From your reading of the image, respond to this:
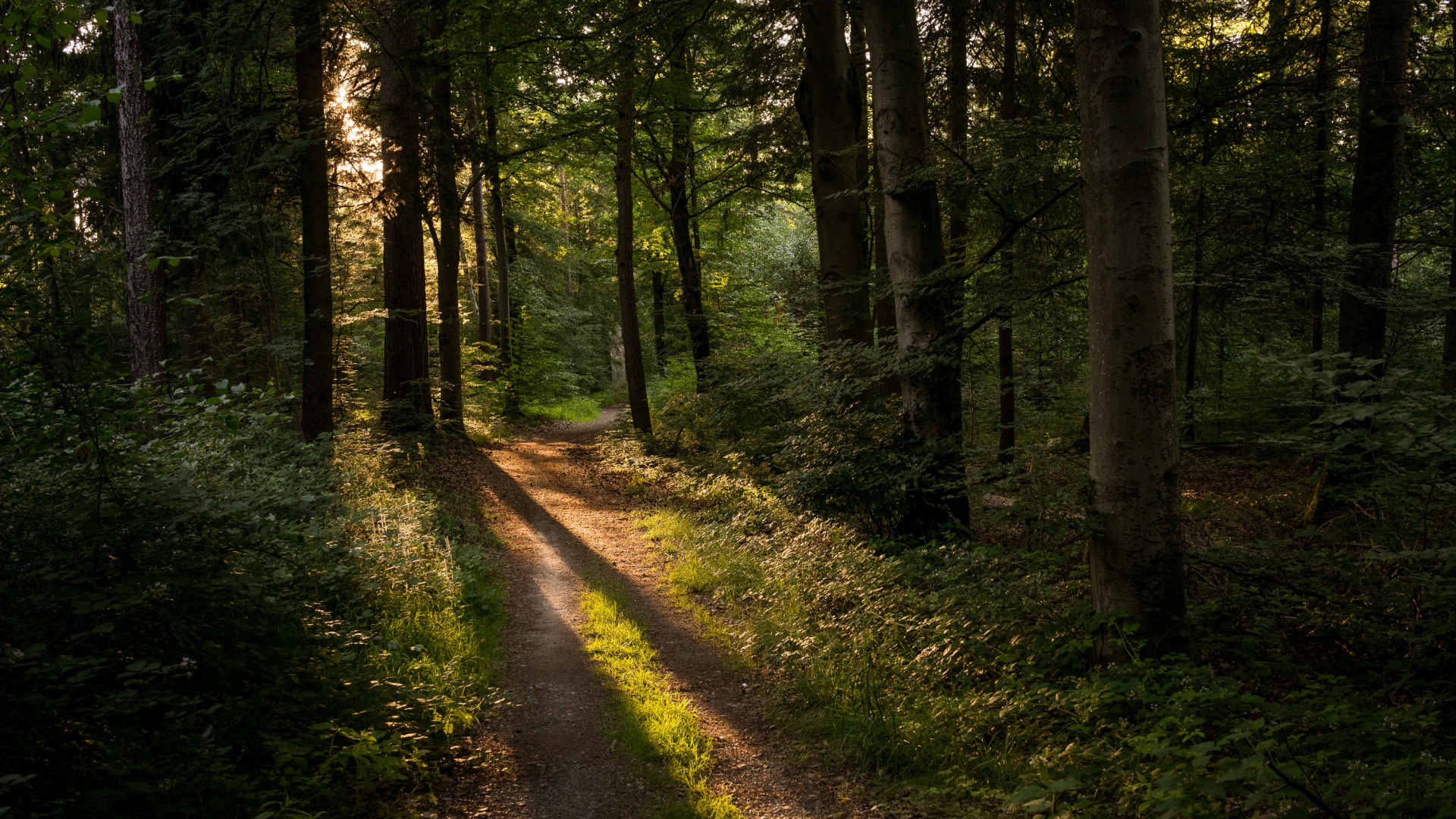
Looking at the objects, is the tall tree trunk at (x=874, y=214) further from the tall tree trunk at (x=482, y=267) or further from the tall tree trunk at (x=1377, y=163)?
the tall tree trunk at (x=482, y=267)

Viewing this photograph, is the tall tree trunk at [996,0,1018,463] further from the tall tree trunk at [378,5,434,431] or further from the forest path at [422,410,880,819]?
the tall tree trunk at [378,5,434,431]

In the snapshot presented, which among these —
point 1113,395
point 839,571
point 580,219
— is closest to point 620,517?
point 839,571

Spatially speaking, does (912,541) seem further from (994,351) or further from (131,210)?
(131,210)

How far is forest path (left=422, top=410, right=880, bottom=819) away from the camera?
4125 millimetres

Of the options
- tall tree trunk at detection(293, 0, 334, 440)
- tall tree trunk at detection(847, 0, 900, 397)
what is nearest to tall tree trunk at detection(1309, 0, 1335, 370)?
tall tree trunk at detection(847, 0, 900, 397)

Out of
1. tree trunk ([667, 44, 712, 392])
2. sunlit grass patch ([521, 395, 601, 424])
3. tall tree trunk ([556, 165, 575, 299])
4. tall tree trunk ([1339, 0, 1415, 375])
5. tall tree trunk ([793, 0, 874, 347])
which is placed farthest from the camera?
tall tree trunk ([556, 165, 575, 299])

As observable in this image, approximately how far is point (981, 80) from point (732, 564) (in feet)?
27.7

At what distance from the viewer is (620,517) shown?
1180 centimetres

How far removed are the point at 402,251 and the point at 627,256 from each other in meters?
4.87

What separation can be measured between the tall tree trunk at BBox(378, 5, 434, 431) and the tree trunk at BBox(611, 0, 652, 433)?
3.91 m

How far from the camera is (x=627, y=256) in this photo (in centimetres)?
1602

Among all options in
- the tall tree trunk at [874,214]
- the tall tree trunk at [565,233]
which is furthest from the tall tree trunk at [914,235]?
the tall tree trunk at [565,233]

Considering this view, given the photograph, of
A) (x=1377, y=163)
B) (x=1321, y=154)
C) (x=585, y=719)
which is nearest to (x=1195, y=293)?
(x=1321, y=154)

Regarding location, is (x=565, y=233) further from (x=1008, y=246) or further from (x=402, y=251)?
(x=1008, y=246)
